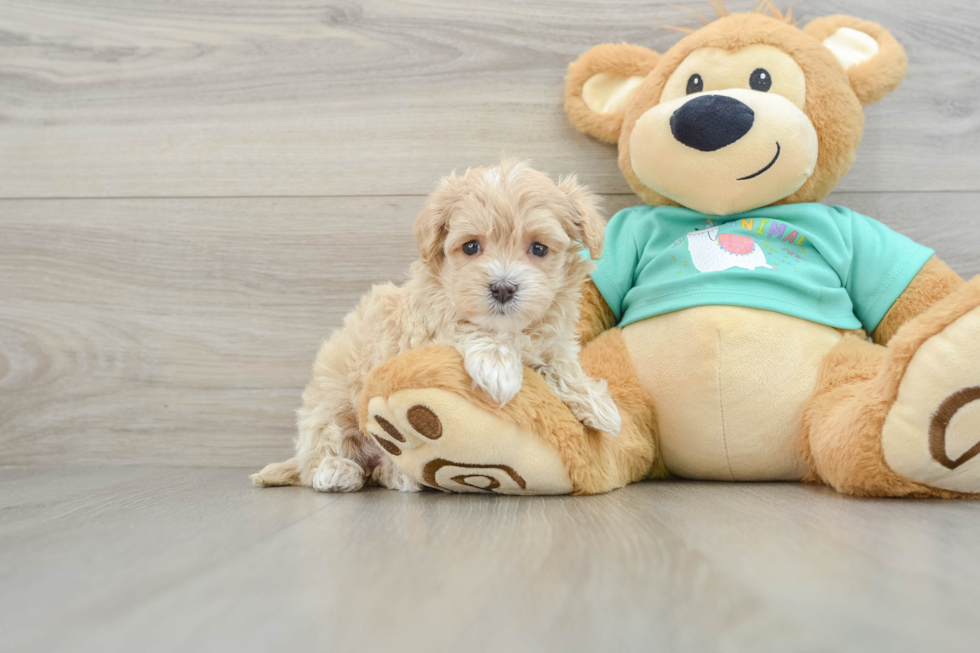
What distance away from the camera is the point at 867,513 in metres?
0.72

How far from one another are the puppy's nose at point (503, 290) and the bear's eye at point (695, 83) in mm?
528

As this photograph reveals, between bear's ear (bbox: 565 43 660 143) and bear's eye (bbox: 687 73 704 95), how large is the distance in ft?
0.42

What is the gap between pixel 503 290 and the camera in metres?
0.79

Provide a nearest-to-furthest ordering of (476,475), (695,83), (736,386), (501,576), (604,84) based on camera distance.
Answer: (501,576) < (476,475) < (736,386) < (695,83) < (604,84)

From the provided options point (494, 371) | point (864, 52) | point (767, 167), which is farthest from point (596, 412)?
point (864, 52)

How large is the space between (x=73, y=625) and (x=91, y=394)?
1028mm

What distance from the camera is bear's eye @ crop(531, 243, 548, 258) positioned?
0.84m

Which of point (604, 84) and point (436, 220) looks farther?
point (604, 84)

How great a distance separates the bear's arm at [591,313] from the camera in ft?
3.65

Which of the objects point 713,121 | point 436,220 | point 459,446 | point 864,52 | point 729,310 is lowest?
point 459,446

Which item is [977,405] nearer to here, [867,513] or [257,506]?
[867,513]

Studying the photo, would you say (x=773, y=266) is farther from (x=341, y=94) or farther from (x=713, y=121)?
(x=341, y=94)

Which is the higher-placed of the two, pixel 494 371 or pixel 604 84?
pixel 604 84

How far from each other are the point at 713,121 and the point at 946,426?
51 cm
